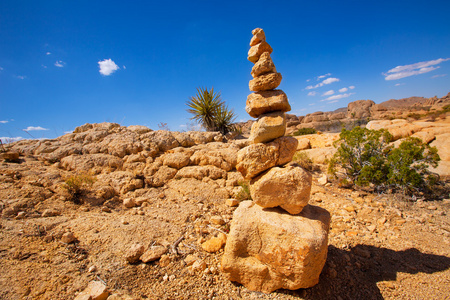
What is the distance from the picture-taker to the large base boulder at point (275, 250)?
2.56 m

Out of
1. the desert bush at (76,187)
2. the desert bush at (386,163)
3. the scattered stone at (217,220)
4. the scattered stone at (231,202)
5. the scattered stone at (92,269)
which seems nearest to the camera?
the scattered stone at (92,269)

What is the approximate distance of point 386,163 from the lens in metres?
5.55

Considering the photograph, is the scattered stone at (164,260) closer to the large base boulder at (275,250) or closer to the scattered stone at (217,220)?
the large base boulder at (275,250)

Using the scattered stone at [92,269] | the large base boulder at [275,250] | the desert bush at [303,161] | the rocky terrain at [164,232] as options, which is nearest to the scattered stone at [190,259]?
the rocky terrain at [164,232]

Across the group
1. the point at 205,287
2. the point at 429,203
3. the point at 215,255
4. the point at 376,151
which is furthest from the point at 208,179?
the point at 429,203

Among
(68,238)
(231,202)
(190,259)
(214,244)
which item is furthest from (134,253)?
(231,202)

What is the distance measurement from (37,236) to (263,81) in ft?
14.7

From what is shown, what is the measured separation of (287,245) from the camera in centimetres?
261

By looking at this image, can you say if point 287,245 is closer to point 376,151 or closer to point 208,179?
point 208,179

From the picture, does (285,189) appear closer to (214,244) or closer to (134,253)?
(214,244)

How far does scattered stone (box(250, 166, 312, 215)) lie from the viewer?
284 cm

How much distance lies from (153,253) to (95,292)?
85 centimetres

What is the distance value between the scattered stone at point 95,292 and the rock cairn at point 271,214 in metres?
1.52

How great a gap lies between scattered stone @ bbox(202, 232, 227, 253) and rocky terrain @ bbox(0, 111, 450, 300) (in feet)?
0.08
